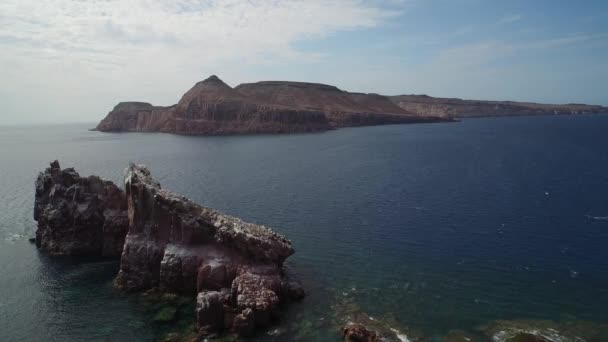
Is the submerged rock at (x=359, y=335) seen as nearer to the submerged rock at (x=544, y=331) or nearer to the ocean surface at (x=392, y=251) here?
the ocean surface at (x=392, y=251)

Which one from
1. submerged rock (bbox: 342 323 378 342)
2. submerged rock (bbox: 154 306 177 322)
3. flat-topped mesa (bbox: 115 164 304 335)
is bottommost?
submerged rock (bbox: 154 306 177 322)

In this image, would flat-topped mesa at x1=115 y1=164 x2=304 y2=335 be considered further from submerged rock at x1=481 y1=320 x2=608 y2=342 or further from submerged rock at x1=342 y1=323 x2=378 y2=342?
submerged rock at x1=481 y1=320 x2=608 y2=342

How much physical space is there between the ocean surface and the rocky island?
233 cm

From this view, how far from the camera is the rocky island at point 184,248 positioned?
33.9 m

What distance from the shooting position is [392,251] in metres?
47.6

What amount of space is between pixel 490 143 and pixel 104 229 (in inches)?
5488

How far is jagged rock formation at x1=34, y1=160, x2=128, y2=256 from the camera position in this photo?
1964 inches

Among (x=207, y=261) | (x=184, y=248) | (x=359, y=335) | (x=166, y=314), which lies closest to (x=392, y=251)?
(x=359, y=335)

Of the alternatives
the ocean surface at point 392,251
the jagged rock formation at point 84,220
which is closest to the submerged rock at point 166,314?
the ocean surface at point 392,251

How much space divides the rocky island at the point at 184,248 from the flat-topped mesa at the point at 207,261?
83 millimetres

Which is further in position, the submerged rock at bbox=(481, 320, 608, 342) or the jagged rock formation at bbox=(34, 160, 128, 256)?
the jagged rock formation at bbox=(34, 160, 128, 256)

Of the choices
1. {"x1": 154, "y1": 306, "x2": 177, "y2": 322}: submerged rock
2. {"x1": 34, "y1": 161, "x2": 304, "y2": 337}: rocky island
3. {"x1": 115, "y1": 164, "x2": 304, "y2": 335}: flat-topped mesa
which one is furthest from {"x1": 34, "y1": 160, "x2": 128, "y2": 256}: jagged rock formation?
{"x1": 154, "y1": 306, "x2": 177, "y2": 322}: submerged rock

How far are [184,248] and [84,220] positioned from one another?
59.7 ft

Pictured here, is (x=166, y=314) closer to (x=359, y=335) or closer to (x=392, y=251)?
(x=359, y=335)
